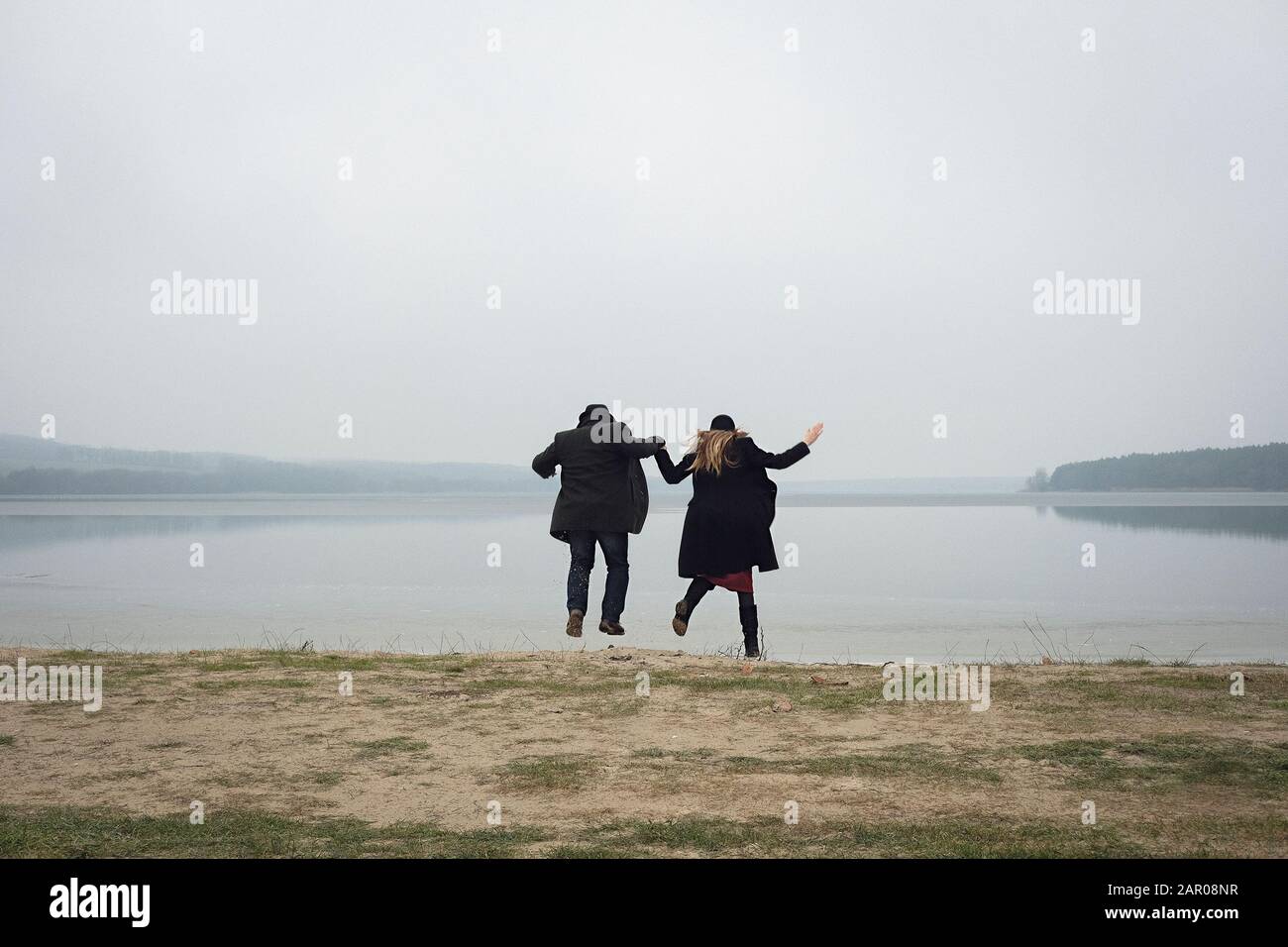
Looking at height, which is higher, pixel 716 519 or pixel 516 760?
pixel 716 519

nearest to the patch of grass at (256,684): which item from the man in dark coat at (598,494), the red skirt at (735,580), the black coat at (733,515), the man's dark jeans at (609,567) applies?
the man in dark coat at (598,494)

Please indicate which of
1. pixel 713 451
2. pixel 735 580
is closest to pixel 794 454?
pixel 713 451

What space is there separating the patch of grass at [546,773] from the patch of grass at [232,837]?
901 mm

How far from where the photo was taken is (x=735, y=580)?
40.6ft

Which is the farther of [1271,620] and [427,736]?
[1271,620]

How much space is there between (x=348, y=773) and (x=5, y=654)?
6640 millimetres

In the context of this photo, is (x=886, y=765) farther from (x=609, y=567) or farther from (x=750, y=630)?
(x=609, y=567)

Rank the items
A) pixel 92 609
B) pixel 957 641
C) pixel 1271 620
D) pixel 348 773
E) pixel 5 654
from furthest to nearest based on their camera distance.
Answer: pixel 92 609, pixel 1271 620, pixel 957 641, pixel 5 654, pixel 348 773

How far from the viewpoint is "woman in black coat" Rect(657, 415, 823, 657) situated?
12.2 m

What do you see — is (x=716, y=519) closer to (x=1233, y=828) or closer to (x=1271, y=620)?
(x=1233, y=828)

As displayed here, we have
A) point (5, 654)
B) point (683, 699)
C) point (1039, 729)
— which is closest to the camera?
point (1039, 729)

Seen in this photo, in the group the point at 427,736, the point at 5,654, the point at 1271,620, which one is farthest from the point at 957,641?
the point at 5,654

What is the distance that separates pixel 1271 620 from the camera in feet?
64.4

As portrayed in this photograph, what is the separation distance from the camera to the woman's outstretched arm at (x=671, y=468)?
1214cm
